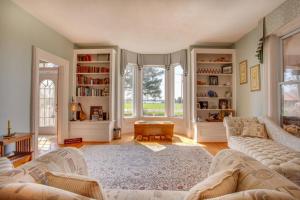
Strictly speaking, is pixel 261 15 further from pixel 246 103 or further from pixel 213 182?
pixel 213 182

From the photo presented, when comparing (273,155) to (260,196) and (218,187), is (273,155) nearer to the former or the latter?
(218,187)

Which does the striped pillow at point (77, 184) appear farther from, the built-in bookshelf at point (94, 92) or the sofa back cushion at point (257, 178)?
the built-in bookshelf at point (94, 92)

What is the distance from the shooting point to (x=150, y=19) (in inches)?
147

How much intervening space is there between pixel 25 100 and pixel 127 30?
2.61 metres

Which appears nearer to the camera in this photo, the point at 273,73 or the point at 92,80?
the point at 273,73

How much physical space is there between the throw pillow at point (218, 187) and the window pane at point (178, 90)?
543cm

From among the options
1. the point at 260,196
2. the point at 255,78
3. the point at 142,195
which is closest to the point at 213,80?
the point at 255,78

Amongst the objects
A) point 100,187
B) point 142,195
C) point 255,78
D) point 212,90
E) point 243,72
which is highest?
point 243,72

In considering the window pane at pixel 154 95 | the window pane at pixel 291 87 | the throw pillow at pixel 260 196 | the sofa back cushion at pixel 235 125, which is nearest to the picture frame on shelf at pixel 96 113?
the window pane at pixel 154 95

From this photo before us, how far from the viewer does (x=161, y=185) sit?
2438 millimetres

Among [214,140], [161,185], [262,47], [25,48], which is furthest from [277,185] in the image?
[214,140]

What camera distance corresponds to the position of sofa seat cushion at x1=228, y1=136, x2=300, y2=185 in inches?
77.1

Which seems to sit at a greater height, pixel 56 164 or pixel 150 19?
pixel 150 19

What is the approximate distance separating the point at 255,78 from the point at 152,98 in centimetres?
335
